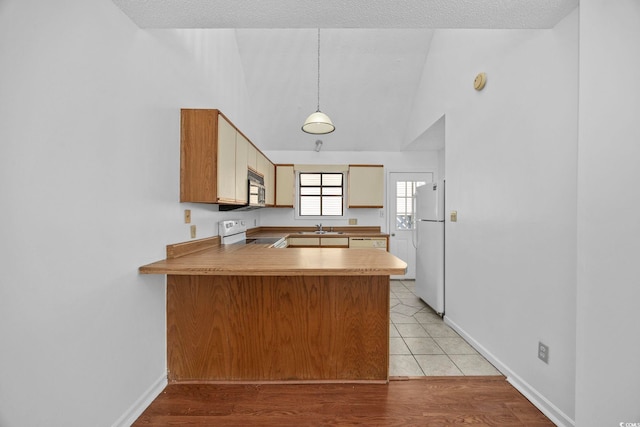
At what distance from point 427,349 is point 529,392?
80 cm

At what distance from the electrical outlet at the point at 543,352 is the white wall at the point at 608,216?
37 centimetres

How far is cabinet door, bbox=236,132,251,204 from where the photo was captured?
8.40 ft

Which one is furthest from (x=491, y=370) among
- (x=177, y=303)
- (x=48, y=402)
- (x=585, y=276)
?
(x=48, y=402)

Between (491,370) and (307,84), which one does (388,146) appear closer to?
(307,84)

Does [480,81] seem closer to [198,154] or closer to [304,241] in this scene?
[198,154]

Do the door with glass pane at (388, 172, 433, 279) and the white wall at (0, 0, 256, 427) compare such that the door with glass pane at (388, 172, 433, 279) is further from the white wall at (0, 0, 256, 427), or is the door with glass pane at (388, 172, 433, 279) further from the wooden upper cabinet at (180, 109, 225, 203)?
the white wall at (0, 0, 256, 427)

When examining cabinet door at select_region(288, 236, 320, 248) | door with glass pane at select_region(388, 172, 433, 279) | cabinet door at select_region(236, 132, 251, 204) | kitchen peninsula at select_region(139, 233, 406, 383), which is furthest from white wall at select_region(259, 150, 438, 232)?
kitchen peninsula at select_region(139, 233, 406, 383)

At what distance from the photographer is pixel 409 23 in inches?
64.3

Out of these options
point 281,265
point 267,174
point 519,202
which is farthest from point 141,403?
point 267,174

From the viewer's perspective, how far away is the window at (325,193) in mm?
5207

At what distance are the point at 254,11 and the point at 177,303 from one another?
77.5 inches

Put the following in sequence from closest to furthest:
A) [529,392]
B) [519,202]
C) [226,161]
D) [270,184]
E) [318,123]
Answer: [529,392] → [519,202] → [226,161] → [318,123] → [270,184]

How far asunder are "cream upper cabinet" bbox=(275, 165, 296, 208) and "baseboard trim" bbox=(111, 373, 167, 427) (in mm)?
3211

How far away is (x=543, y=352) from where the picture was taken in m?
1.73
